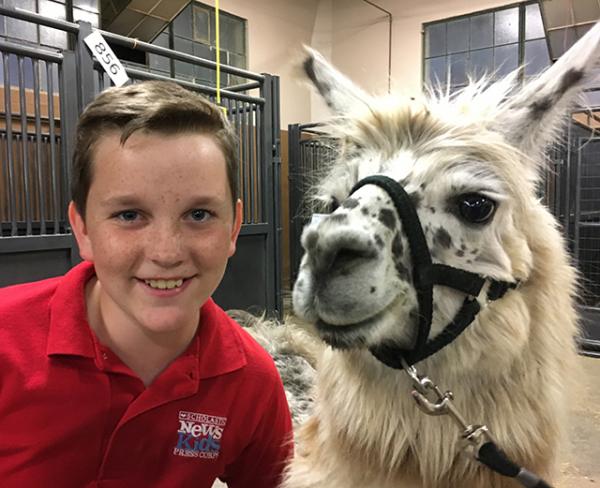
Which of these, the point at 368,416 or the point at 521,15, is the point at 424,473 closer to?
the point at 368,416

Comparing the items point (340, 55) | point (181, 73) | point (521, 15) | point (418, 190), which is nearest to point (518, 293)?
point (418, 190)

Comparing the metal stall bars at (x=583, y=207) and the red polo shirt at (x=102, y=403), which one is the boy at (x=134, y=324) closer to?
the red polo shirt at (x=102, y=403)

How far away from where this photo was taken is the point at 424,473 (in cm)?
103

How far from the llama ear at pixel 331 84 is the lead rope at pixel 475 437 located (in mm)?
754

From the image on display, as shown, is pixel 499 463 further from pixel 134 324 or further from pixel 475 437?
pixel 134 324

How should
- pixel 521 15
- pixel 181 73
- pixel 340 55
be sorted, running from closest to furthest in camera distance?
1. pixel 181 73
2. pixel 521 15
3. pixel 340 55

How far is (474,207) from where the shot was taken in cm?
100

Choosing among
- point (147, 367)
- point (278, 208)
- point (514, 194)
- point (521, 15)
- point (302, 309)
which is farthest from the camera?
point (521, 15)

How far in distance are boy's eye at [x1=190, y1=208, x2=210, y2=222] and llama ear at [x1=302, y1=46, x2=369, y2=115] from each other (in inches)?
20.8

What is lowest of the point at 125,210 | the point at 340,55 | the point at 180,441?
the point at 180,441

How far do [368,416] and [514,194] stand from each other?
1.79 feet

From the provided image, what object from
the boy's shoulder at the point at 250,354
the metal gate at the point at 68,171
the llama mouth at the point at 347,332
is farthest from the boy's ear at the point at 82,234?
the metal gate at the point at 68,171

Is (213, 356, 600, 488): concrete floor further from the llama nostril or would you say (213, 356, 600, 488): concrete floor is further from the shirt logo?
the llama nostril

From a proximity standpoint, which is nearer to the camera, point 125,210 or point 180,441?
point 125,210
